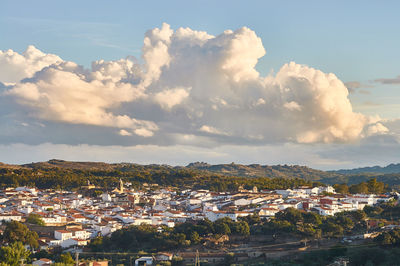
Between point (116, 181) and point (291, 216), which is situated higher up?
point (116, 181)

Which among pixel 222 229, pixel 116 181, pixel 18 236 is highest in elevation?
pixel 116 181

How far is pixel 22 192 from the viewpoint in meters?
89.6

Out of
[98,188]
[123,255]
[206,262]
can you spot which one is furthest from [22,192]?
[206,262]

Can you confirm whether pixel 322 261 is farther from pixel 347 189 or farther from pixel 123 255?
pixel 347 189

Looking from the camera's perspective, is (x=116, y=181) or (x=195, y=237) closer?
(x=195, y=237)

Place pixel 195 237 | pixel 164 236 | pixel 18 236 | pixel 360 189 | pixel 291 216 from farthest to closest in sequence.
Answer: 1. pixel 360 189
2. pixel 291 216
3. pixel 164 236
4. pixel 195 237
5. pixel 18 236

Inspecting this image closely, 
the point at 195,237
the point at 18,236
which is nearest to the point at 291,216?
the point at 195,237

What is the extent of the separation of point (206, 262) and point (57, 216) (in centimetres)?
2685

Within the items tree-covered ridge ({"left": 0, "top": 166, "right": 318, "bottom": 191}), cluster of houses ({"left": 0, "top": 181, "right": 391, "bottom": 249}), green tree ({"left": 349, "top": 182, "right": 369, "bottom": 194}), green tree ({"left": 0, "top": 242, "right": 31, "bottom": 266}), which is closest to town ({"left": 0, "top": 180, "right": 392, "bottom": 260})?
cluster of houses ({"left": 0, "top": 181, "right": 391, "bottom": 249})

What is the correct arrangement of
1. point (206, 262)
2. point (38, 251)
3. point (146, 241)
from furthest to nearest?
point (146, 241)
point (38, 251)
point (206, 262)

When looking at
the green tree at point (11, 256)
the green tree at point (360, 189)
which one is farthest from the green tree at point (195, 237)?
the green tree at point (360, 189)

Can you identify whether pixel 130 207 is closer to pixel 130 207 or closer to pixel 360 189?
pixel 130 207

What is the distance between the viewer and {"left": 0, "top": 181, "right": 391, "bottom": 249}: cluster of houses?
Answer: 2382 inches

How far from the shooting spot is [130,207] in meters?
80.3
